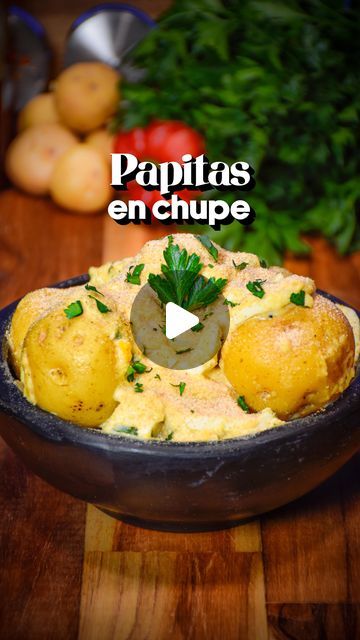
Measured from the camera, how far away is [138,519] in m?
1.27

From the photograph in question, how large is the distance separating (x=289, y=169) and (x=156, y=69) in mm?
453

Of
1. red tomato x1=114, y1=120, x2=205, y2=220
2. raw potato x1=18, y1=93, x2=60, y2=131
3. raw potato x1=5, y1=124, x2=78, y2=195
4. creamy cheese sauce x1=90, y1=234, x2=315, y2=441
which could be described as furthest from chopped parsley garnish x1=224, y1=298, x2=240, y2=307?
raw potato x1=18, y1=93, x2=60, y2=131

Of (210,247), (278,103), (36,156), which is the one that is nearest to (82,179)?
(36,156)

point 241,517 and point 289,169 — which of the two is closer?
point 241,517

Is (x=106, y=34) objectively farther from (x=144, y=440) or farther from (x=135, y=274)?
(x=144, y=440)

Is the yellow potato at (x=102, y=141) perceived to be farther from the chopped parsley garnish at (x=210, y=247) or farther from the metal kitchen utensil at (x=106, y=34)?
the chopped parsley garnish at (x=210, y=247)

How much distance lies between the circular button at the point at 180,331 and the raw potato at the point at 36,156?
1375 mm

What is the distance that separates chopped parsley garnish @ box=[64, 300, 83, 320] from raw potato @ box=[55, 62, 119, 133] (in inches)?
59.7

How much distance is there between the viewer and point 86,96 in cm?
255

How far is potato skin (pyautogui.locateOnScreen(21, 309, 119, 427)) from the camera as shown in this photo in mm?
1121

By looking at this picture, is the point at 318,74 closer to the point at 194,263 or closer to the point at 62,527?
the point at 194,263

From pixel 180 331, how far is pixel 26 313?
8.7 inches

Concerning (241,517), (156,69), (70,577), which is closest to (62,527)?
(70,577)

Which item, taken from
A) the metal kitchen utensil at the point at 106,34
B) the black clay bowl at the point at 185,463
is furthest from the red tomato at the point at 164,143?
the black clay bowl at the point at 185,463
